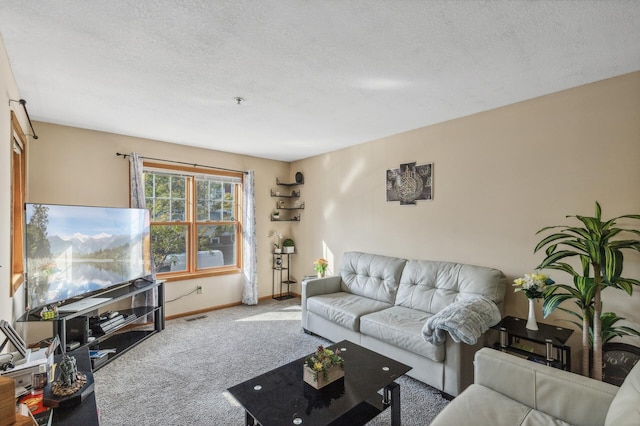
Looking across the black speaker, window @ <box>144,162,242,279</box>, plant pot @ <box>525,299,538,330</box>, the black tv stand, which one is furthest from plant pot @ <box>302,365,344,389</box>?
window @ <box>144,162,242,279</box>

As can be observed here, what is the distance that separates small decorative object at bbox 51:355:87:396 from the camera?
1428 millimetres

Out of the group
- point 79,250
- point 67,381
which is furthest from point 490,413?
point 79,250

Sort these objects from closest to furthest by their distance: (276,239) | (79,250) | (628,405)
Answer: (628,405) → (79,250) → (276,239)

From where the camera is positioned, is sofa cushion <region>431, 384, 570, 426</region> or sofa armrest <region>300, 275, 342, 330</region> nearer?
sofa cushion <region>431, 384, 570, 426</region>

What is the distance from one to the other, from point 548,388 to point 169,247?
4358mm

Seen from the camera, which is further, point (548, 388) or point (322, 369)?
point (322, 369)

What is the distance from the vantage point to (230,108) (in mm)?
2941

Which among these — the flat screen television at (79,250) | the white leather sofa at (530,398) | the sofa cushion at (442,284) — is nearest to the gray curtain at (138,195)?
the flat screen television at (79,250)

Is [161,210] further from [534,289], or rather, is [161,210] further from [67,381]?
[534,289]

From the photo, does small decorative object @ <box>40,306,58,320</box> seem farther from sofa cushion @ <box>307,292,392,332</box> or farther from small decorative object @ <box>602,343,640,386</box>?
small decorative object @ <box>602,343,640,386</box>

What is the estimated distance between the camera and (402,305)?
128 inches

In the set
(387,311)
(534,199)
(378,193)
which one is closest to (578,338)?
(534,199)

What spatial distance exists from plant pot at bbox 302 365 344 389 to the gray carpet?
559 mm

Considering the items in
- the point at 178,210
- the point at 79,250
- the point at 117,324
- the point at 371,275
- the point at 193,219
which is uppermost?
the point at 178,210
